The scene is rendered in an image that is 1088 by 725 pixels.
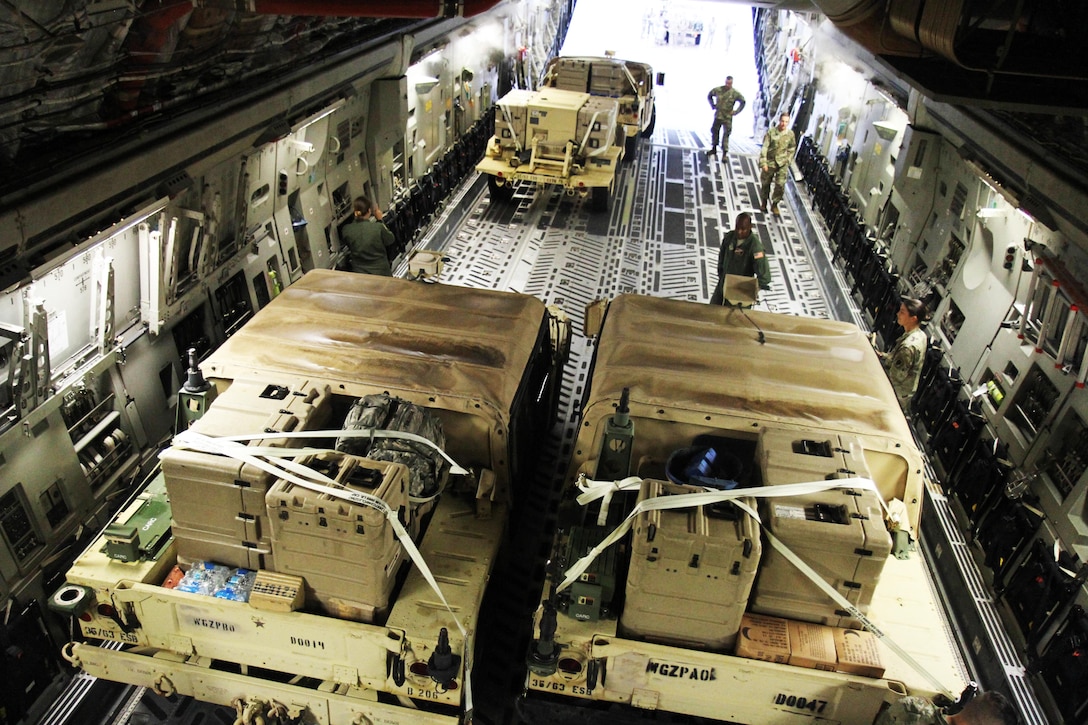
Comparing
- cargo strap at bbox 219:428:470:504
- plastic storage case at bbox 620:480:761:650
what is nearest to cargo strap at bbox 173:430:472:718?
cargo strap at bbox 219:428:470:504

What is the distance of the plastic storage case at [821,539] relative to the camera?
355cm

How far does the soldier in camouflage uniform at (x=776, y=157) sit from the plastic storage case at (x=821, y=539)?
8.52 metres

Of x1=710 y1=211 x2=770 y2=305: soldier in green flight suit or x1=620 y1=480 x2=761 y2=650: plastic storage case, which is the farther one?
x1=710 y1=211 x2=770 y2=305: soldier in green flight suit

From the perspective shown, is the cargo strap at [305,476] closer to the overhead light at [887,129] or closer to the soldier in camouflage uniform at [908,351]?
the soldier in camouflage uniform at [908,351]

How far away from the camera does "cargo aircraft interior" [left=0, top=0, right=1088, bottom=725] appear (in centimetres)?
363

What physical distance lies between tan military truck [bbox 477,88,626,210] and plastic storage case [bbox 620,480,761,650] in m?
7.95

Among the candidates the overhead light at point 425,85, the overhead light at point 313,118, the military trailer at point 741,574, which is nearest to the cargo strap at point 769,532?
the military trailer at point 741,574

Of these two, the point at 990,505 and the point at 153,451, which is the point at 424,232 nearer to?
the point at 153,451

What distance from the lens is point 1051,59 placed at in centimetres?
385

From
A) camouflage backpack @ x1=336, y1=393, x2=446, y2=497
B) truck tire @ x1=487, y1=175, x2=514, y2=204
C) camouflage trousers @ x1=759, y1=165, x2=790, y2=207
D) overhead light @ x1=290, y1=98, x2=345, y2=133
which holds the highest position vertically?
overhead light @ x1=290, y1=98, x2=345, y2=133

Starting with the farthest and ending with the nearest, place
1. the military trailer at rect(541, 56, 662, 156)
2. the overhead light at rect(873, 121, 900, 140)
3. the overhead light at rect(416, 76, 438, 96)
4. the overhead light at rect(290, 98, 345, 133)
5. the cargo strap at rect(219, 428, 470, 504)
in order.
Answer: the military trailer at rect(541, 56, 662, 156), the overhead light at rect(416, 76, 438, 96), the overhead light at rect(873, 121, 900, 140), the overhead light at rect(290, 98, 345, 133), the cargo strap at rect(219, 428, 470, 504)

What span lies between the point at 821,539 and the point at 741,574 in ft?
1.39

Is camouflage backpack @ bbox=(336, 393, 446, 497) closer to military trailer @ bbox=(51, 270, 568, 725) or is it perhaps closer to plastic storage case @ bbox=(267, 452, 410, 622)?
military trailer @ bbox=(51, 270, 568, 725)

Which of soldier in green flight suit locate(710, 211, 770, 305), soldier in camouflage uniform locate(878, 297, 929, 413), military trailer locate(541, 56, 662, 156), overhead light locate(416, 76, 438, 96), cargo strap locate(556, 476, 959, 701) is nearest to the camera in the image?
cargo strap locate(556, 476, 959, 701)
